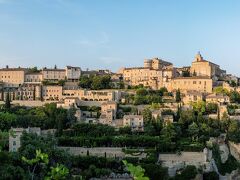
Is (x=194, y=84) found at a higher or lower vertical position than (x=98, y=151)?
higher

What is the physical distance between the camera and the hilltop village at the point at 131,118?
2700 centimetres

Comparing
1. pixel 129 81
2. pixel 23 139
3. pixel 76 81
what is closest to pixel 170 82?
pixel 129 81

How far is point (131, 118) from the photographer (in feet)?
112

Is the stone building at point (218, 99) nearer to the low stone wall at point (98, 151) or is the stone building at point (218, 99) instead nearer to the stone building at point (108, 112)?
the stone building at point (108, 112)

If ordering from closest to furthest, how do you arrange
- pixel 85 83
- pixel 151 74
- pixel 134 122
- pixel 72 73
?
pixel 134 122 < pixel 85 83 < pixel 151 74 < pixel 72 73

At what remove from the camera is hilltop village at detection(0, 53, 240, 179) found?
27000mm

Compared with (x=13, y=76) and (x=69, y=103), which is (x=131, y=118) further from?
(x=13, y=76)

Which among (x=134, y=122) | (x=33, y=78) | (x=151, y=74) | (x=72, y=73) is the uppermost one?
(x=72, y=73)

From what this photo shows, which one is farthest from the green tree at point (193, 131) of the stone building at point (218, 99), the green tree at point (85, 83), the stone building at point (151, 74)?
the green tree at point (85, 83)

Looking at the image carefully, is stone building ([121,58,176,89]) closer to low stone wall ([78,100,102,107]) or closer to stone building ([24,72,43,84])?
low stone wall ([78,100,102,107])

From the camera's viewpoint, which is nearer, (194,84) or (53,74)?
(194,84)

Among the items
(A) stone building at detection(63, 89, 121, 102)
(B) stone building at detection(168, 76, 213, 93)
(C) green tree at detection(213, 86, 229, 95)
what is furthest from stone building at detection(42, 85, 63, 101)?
(C) green tree at detection(213, 86, 229, 95)

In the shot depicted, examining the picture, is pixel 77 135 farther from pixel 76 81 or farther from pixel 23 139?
pixel 76 81

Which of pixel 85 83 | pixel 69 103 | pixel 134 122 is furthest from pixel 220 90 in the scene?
pixel 69 103
